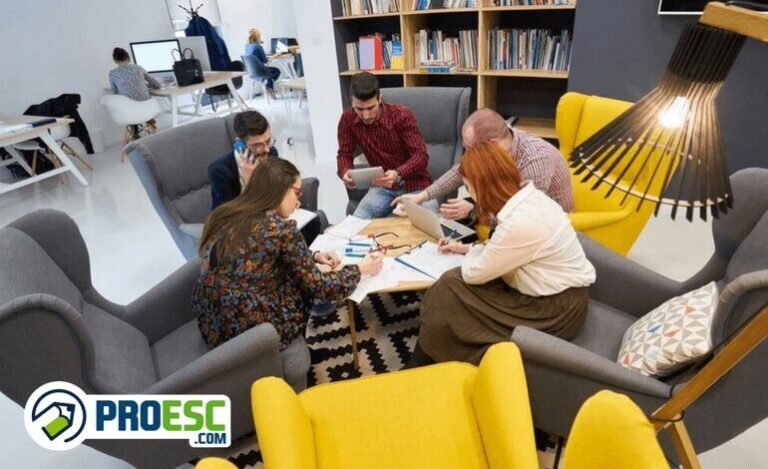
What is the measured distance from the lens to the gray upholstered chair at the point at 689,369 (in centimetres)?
128

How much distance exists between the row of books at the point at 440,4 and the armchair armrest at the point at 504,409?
3.29 m

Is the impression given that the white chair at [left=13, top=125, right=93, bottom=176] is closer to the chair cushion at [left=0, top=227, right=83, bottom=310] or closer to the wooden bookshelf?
the wooden bookshelf

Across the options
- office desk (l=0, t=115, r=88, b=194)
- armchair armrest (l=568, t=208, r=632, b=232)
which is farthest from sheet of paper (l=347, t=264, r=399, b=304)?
office desk (l=0, t=115, r=88, b=194)

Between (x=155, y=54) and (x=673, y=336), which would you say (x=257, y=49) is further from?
(x=673, y=336)

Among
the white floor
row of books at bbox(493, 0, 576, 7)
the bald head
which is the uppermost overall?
row of books at bbox(493, 0, 576, 7)

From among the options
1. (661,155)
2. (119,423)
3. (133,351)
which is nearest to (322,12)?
(133,351)

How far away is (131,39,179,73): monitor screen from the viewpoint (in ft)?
20.7

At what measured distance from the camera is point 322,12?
169 inches

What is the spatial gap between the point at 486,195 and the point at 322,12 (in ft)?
11.0

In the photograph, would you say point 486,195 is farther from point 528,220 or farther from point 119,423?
point 119,423

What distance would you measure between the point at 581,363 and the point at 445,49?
3363 millimetres

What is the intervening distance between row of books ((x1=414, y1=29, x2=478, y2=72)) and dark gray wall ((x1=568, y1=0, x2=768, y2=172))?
89cm

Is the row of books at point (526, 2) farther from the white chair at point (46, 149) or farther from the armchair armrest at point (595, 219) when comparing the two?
the white chair at point (46, 149)

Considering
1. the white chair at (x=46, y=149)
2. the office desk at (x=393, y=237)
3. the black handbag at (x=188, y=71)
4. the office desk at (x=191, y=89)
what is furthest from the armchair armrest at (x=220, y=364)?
the black handbag at (x=188, y=71)
